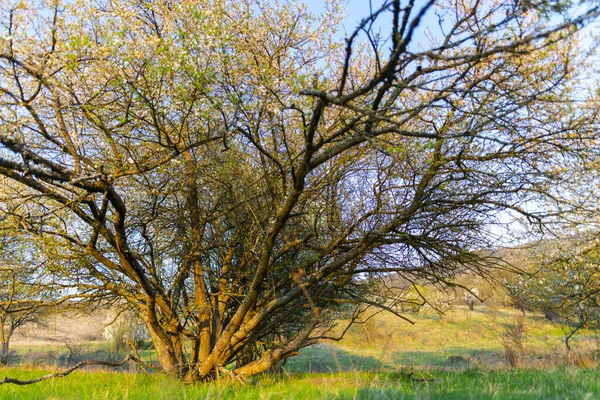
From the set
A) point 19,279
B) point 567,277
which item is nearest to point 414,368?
point 567,277

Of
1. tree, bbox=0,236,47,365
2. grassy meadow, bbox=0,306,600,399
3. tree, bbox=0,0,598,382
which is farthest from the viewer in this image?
tree, bbox=0,236,47,365

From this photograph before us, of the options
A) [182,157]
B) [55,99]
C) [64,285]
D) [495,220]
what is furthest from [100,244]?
[495,220]

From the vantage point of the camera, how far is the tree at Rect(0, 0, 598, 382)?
515 cm

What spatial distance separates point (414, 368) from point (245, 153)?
625 centimetres

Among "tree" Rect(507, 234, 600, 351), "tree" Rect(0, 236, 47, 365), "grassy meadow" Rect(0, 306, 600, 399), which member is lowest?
"grassy meadow" Rect(0, 306, 600, 399)

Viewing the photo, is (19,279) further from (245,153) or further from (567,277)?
(567,277)

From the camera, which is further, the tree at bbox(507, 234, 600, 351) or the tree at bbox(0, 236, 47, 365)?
the tree at bbox(507, 234, 600, 351)

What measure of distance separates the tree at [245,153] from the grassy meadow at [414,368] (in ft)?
3.92

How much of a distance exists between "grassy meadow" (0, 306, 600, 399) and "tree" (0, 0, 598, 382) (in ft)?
3.92

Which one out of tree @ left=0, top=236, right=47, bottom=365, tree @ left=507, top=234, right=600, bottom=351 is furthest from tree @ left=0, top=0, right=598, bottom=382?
tree @ left=507, top=234, right=600, bottom=351

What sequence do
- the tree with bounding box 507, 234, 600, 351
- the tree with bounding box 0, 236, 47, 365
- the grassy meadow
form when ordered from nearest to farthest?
the grassy meadow < the tree with bounding box 0, 236, 47, 365 < the tree with bounding box 507, 234, 600, 351

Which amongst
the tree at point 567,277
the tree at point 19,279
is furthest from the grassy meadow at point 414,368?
the tree at point 19,279

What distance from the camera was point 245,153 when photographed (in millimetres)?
7512

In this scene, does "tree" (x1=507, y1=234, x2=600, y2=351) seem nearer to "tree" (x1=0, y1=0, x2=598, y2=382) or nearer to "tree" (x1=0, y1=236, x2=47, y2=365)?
"tree" (x1=0, y1=0, x2=598, y2=382)
